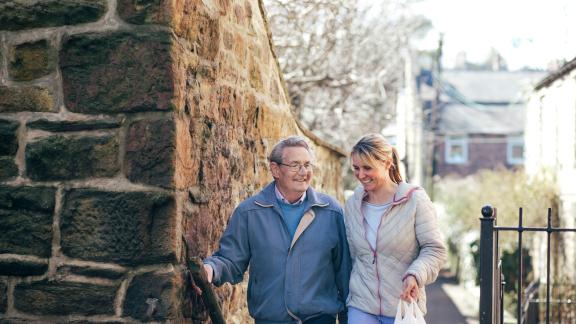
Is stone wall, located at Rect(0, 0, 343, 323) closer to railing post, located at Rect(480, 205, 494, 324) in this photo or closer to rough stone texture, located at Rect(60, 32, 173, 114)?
rough stone texture, located at Rect(60, 32, 173, 114)

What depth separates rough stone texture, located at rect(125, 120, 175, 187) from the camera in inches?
132

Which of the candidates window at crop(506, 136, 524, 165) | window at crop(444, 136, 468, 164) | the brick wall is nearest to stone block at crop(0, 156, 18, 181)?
the brick wall

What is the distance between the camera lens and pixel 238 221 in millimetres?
3859

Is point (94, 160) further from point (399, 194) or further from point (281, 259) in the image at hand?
point (399, 194)

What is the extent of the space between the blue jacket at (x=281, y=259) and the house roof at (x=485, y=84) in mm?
36203

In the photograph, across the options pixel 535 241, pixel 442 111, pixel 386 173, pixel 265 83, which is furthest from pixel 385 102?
pixel 442 111

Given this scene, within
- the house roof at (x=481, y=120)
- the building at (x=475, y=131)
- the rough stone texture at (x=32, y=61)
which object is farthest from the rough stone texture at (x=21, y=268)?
the house roof at (x=481, y=120)

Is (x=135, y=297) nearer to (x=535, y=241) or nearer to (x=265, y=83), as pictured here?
(x=265, y=83)

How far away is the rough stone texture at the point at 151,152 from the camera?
334cm

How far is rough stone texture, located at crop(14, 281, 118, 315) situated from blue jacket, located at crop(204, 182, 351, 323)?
0.55 metres

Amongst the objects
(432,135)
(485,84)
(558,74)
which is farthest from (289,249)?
(485,84)

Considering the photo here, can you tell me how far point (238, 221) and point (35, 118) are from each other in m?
1.05

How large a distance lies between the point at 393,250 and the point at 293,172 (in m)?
0.60

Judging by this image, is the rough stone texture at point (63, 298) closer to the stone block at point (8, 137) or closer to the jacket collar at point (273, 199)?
the stone block at point (8, 137)
